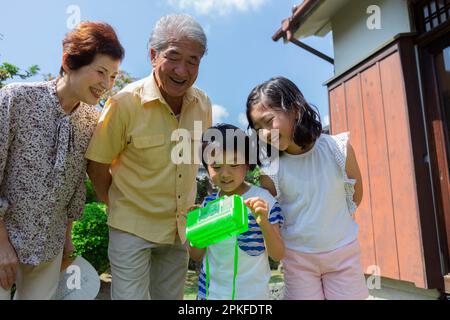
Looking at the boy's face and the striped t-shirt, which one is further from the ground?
the boy's face

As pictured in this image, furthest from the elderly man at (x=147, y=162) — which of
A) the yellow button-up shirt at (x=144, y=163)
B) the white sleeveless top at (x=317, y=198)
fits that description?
the white sleeveless top at (x=317, y=198)

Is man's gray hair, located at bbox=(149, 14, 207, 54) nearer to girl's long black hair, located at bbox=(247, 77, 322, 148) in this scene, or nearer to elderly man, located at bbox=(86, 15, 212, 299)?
elderly man, located at bbox=(86, 15, 212, 299)

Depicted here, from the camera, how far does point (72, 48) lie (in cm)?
190

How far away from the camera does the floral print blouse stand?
5.68ft

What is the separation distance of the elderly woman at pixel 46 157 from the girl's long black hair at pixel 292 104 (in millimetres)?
808

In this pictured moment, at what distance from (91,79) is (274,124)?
3.21 ft

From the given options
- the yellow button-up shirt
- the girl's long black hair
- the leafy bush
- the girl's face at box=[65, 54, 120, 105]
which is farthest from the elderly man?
the leafy bush

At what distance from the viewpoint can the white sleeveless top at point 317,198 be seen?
72.0 inches

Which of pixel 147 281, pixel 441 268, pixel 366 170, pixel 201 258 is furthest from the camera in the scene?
pixel 366 170

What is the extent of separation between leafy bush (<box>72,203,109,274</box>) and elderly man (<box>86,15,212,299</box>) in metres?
3.77

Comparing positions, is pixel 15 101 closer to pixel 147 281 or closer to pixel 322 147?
pixel 147 281

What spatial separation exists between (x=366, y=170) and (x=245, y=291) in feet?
9.79

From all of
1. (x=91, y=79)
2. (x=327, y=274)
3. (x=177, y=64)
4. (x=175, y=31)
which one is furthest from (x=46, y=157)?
(x=327, y=274)
